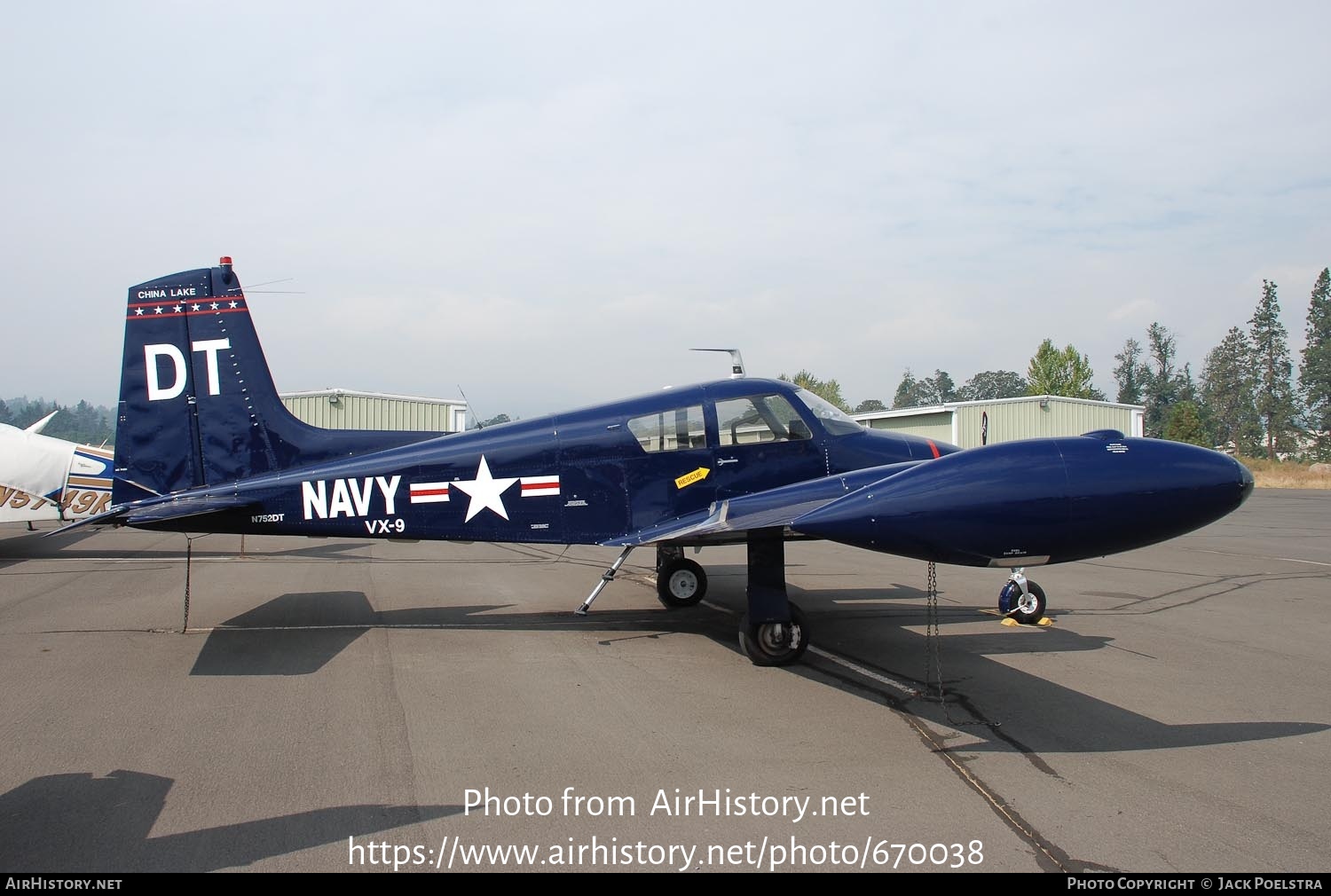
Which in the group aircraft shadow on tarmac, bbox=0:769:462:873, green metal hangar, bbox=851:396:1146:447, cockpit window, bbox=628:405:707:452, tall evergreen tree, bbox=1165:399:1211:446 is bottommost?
tall evergreen tree, bbox=1165:399:1211:446

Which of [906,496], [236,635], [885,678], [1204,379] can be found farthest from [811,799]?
[1204,379]

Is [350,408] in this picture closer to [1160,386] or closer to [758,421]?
[758,421]

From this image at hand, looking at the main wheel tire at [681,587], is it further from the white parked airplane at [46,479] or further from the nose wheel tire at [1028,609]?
the white parked airplane at [46,479]

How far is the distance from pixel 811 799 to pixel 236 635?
251 inches

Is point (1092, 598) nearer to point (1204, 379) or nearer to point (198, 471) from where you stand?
point (198, 471)

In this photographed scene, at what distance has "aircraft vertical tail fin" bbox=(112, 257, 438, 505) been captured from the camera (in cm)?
833

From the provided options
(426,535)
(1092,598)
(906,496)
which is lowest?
(1092,598)

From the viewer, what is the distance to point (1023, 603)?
912cm

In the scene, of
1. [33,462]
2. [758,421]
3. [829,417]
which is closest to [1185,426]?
[829,417]

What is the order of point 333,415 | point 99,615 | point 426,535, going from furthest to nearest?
point 333,415
point 99,615
point 426,535

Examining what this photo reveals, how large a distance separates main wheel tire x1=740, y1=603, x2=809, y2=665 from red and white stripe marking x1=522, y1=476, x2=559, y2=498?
2.41m

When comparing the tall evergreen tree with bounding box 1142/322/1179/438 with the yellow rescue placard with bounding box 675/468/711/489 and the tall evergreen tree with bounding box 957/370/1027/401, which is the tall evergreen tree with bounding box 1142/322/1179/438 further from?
the yellow rescue placard with bounding box 675/468/711/489

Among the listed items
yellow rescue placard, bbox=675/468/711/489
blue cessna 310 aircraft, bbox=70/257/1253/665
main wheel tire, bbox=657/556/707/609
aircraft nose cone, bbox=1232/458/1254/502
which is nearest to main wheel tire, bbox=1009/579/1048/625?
blue cessna 310 aircraft, bbox=70/257/1253/665

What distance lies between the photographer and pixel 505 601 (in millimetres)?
10195
